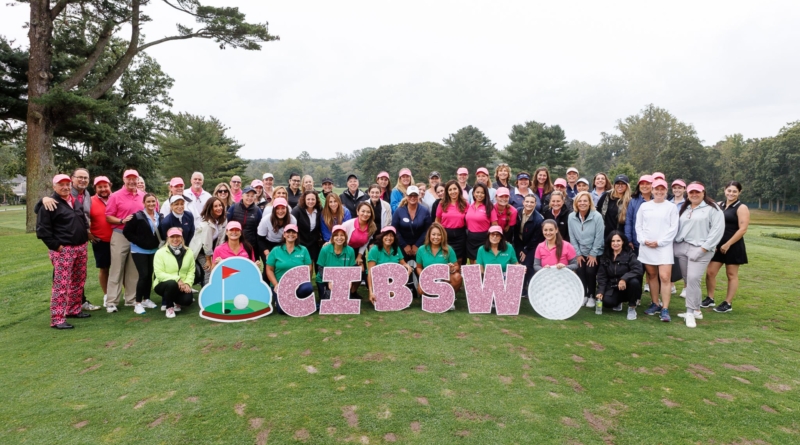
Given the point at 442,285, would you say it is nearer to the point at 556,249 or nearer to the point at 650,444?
the point at 556,249

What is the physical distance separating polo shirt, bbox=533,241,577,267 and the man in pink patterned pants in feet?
21.4

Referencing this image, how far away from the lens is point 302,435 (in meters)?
3.06

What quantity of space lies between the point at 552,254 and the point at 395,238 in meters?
2.36

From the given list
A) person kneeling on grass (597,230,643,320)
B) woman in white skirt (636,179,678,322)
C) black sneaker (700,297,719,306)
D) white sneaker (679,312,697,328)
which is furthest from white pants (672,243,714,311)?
black sneaker (700,297,719,306)

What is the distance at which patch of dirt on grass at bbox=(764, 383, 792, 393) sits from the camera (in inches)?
153

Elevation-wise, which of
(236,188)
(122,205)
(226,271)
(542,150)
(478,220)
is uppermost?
(542,150)

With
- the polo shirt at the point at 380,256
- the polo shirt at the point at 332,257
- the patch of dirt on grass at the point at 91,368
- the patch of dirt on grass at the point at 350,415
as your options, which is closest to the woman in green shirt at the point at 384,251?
the polo shirt at the point at 380,256

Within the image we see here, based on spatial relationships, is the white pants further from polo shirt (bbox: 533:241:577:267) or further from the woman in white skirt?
polo shirt (bbox: 533:241:577:267)

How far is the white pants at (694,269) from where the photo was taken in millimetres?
5855

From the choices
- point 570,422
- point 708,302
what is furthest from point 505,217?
point 570,422

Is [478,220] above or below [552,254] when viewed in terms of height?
above

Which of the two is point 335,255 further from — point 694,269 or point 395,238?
point 694,269

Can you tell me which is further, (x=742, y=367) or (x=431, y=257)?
(x=431, y=257)

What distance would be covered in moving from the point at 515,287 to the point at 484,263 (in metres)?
0.60
